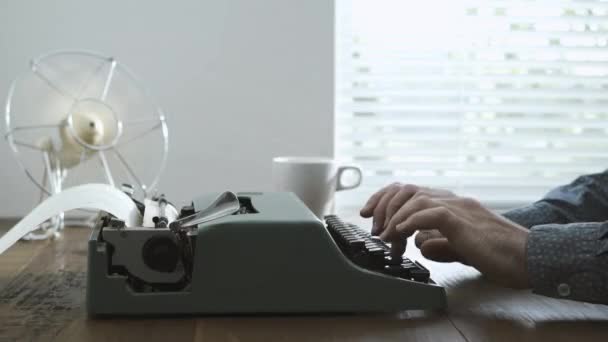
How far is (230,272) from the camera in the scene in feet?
2.32

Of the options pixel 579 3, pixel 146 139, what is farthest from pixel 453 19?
pixel 146 139

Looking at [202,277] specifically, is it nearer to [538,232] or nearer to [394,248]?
[394,248]

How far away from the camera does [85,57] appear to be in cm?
158

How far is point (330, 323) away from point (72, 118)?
2.82 ft

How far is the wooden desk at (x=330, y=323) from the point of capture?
67cm

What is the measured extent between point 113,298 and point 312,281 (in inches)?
7.3

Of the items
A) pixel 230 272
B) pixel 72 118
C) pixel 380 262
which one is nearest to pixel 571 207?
pixel 380 262

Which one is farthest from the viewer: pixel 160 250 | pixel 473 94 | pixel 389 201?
pixel 473 94

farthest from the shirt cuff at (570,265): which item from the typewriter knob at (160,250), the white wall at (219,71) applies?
the white wall at (219,71)

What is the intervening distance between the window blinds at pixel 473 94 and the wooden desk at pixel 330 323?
3.77 ft

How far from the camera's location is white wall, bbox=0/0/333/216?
5.92 feet

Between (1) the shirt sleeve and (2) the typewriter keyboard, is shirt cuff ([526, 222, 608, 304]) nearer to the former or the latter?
(2) the typewriter keyboard

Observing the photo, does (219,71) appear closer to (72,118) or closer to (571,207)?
(72,118)

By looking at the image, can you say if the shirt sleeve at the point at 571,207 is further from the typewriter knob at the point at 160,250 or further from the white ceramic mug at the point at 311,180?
the typewriter knob at the point at 160,250
